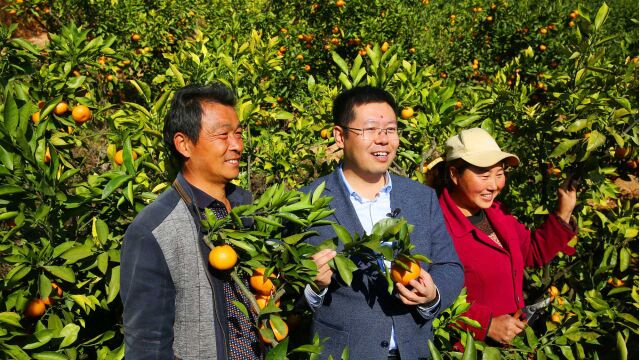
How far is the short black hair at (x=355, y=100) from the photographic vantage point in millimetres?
1544

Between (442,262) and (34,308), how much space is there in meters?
1.21

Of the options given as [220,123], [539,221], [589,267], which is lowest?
[589,267]

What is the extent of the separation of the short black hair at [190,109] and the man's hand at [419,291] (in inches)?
27.6

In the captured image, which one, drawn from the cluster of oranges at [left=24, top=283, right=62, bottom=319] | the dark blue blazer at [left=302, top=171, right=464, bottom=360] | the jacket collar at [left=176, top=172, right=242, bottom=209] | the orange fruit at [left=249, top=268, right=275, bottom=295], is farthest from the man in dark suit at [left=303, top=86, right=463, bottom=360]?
the cluster of oranges at [left=24, top=283, right=62, bottom=319]

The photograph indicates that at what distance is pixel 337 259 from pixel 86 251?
750 mm

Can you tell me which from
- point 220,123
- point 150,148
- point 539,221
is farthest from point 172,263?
point 539,221

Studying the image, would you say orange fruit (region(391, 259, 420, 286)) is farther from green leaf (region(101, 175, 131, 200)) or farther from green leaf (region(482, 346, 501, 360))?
green leaf (region(101, 175, 131, 200))

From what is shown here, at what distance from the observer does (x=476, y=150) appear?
1694mm

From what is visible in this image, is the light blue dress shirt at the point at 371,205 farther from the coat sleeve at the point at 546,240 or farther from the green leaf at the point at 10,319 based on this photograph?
the green leaf at the point at 10,319

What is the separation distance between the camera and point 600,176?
6.31ft

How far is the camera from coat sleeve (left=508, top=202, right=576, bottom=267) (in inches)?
72.6

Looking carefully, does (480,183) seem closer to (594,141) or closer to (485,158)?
(485,158)

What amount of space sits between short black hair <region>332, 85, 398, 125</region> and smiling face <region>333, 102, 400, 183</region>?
0.02 metres

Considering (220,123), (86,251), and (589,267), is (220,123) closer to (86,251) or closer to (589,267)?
(86,251)
